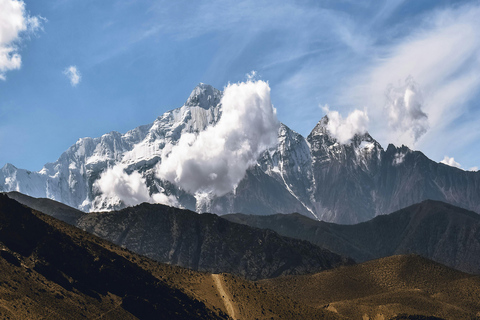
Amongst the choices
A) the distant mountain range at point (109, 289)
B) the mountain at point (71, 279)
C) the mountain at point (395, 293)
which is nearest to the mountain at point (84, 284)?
the mountain at point (71, 279)

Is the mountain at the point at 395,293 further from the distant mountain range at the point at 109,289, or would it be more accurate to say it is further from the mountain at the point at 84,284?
the mountain at the point at 84,284

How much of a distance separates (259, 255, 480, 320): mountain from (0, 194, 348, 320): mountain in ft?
109

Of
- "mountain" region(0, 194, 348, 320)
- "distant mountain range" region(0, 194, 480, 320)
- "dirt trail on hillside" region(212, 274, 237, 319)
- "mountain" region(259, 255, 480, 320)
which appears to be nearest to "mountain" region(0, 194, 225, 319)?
"mountain" region(0, 194, 348, 320)

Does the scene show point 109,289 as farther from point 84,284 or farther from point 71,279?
point 71,279

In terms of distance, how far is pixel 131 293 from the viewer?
105375mm

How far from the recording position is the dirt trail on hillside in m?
121

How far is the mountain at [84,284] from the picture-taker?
289ft

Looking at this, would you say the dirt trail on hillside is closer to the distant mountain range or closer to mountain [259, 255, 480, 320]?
the distant mountain range

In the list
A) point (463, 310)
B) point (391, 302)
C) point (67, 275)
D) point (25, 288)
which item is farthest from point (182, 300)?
point (463, 310)

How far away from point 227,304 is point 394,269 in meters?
94.0

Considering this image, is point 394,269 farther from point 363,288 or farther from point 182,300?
point 182,300

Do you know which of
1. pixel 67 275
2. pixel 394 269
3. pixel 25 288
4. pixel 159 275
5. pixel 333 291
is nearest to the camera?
pixel 25 288

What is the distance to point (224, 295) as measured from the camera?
12862 centimetres

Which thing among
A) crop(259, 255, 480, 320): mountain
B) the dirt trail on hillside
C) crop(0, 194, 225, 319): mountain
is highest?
crop(259, 255, 480, 320): mountain
